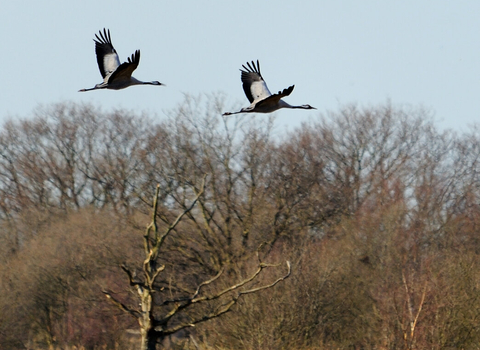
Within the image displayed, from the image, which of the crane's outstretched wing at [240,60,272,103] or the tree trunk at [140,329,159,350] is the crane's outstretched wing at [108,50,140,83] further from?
the tree trunk at [140,329,159,350]

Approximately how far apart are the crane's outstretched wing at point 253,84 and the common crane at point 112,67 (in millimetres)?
1450

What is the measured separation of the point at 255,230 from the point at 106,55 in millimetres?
15979

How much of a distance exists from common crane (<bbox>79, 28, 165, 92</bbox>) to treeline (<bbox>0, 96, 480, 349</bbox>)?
14.7 feet

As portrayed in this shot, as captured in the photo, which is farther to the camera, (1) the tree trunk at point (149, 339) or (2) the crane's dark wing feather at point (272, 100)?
(1) the tree trunk at point (149, 339)

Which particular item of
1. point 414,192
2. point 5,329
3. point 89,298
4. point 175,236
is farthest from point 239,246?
point 414,192

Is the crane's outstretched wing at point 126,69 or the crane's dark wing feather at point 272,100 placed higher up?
the crane's outstretched wing at point 126,69

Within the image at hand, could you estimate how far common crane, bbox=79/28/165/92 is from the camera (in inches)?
522

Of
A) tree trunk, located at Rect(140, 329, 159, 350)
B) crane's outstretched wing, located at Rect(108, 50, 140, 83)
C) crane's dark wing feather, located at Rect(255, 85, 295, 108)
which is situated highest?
crane's outstretched wing, located at Rect(108, 50, 140, 83)

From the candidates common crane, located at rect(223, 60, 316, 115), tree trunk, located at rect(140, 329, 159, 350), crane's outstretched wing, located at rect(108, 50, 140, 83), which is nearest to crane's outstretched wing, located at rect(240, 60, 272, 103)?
common crane, located at rect(223, 60, 316, 115)

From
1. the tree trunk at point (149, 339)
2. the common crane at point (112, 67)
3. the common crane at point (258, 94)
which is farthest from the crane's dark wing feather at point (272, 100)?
the tree trunk at point (149, 339)

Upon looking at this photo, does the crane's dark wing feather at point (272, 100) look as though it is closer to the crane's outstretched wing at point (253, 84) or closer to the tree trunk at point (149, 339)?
the crane's outstretched wing at point (253, 84)

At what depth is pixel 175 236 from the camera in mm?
30406

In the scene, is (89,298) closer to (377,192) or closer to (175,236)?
(175,236)

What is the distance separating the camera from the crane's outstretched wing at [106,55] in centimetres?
1477
